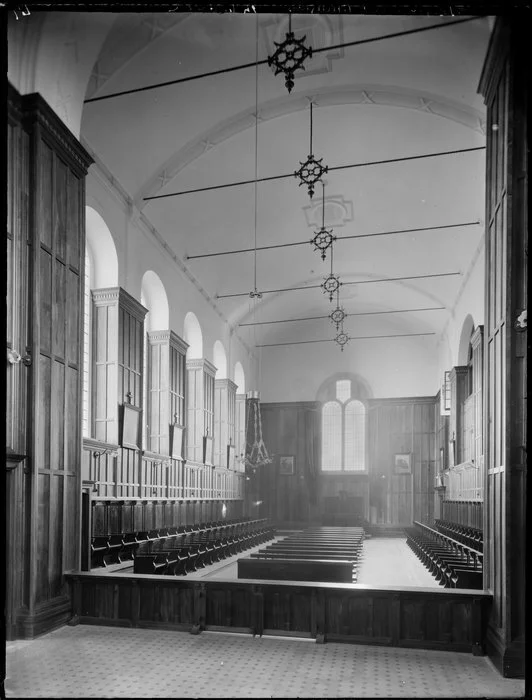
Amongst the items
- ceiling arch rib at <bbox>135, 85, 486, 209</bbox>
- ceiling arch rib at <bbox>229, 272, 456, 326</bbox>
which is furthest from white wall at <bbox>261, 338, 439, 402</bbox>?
ceiling arch rib at <bbox>135, 85, 486, 209</bbox>

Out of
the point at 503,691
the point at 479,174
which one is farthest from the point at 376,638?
the point at 479,174

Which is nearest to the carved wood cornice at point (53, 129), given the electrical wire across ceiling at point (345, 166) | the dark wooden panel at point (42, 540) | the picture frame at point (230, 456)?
the dark wooden panel at point (42, 540)

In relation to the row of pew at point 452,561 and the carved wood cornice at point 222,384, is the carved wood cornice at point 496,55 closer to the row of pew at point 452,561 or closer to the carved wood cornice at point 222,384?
the row of pew at point 452,561

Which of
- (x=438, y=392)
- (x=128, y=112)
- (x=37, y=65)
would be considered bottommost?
(x=438, y=392)

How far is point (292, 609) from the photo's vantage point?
23.5ft

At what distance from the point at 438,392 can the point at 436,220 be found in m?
10.1

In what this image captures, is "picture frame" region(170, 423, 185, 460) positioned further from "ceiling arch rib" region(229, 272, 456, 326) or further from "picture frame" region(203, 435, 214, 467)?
"ceiling arch rib" region(229, 272, 456, 326)

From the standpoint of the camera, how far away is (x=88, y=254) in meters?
13.4

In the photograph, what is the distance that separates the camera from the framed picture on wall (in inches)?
1011

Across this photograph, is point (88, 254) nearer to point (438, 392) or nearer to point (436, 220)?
point (436, 220)

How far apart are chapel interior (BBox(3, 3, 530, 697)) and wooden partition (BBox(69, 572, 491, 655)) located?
0.03m

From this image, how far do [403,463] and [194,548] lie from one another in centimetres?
1512

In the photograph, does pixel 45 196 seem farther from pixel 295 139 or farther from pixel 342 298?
pixel 342 298

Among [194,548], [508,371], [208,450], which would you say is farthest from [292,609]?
[208,450]
